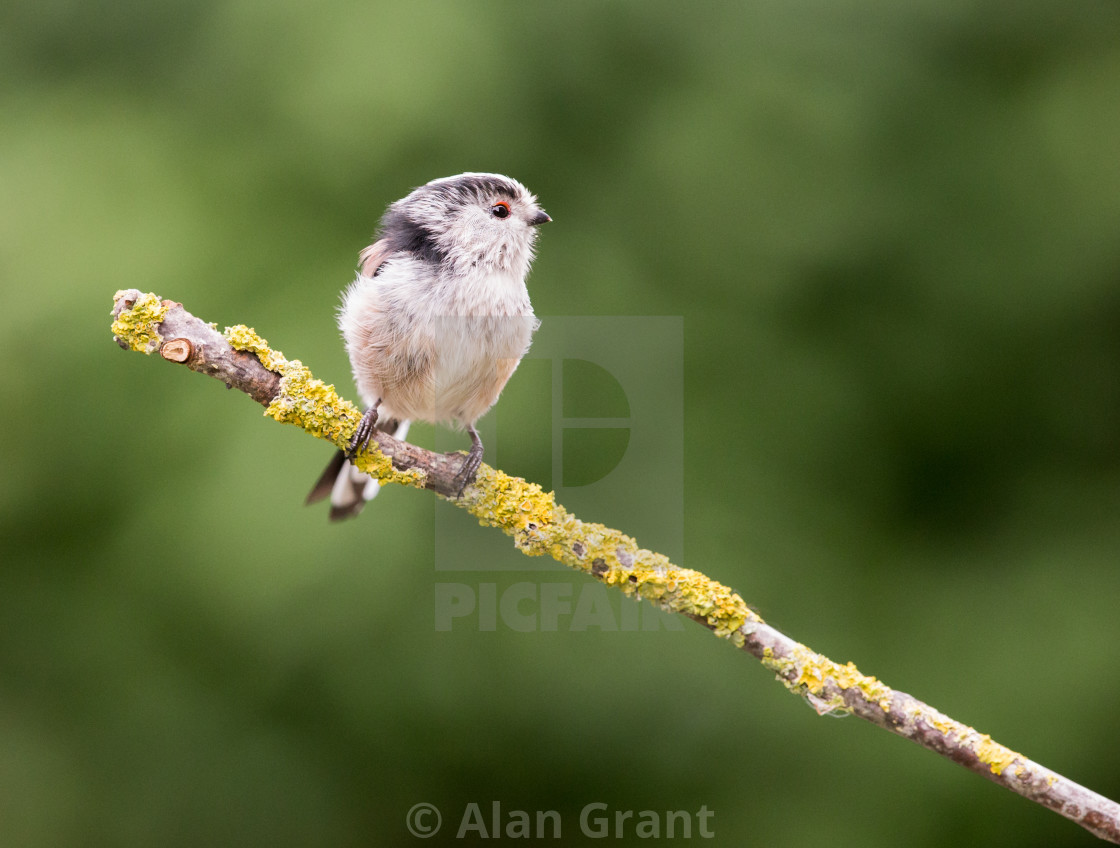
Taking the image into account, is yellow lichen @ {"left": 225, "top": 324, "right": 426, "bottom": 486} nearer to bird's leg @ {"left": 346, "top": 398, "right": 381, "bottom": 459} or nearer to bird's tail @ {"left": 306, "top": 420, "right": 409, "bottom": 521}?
bird's leg @ {"left": 346, "top": 398, "right": 381, "bottom": 459}

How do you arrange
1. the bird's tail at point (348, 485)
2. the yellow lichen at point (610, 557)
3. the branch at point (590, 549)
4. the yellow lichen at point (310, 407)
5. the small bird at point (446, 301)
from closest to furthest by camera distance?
the branch at point (590, 549)
the yellow lichen at point (610, 557)
the yellow lichen at point (310, 407)
the small bird at point (446, 301)
the bird's tail at point (348, 485)

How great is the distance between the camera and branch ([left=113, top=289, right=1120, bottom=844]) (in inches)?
62.5

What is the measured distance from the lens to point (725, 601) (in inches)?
67.9

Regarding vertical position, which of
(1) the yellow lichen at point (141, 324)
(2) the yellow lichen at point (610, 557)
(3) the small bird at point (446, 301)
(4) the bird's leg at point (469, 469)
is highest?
(3) the small bird at point (446, 301)

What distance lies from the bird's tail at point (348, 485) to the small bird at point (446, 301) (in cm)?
29

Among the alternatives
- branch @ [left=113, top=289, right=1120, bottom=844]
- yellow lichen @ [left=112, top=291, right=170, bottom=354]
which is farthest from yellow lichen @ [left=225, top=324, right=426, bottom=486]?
yellow lichen @ [left=112, top=291, right=170, bottom=354]

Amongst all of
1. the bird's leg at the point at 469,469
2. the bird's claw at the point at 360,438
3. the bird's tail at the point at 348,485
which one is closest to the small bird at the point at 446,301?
the bird's leg at the point at 469,469

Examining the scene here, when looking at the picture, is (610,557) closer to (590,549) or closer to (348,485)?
(590,549)

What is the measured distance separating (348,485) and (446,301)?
0.85 meters

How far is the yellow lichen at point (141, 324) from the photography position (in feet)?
5.75

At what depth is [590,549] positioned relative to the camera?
1817 millimetres

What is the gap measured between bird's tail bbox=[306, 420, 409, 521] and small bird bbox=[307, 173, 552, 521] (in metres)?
0.29

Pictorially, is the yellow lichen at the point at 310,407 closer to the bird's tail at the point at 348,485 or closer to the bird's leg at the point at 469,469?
the bird's leg at the point at 469,469

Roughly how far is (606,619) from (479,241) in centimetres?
147
